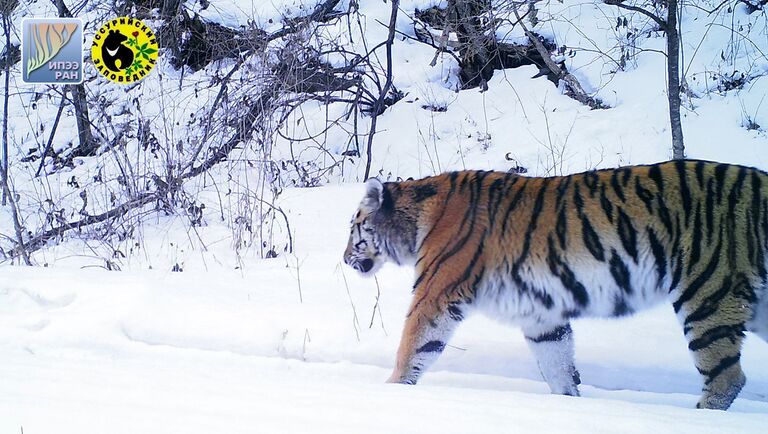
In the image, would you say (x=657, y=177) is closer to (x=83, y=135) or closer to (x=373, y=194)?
(x=373, y=194)

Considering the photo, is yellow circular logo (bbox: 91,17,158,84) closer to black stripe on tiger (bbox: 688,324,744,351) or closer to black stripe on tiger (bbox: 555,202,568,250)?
black stripe on tiger (bbox: 555,202,568,250)

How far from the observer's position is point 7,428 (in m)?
2.29

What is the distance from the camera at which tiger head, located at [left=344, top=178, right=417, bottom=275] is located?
4215 millimetres

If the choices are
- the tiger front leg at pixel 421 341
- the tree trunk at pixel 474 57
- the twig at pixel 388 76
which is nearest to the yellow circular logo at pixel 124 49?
the twig at pixel 388 76

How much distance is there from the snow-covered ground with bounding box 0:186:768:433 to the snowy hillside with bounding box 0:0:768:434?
0.05 feet

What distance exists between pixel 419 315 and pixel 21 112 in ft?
37.9

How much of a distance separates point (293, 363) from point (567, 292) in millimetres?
1507

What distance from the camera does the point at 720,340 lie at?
350cm

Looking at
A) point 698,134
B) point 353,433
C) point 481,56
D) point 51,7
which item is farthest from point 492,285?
point 51,7

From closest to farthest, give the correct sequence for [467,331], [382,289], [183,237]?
[467,331] → [382,289] → [183,237]

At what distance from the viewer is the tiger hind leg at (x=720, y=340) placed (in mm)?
3484

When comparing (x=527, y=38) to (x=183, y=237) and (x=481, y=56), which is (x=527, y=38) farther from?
(x=183, y=237)

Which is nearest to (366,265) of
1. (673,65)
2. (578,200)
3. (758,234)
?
(578,200)

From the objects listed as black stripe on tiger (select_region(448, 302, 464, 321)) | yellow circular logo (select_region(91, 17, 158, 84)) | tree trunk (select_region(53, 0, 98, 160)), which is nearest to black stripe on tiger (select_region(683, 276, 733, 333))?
black stripe on tiger (select_region(448, 302, 464, 321))
